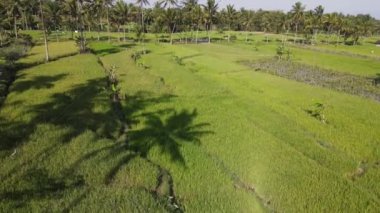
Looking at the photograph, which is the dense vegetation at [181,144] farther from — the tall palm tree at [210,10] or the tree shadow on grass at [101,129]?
the tall palm tree at [210,10]

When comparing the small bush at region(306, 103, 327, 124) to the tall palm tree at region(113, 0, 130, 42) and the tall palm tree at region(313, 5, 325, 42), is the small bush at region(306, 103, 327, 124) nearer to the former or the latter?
the tall palm tree at region(113, 0, 130, 42)

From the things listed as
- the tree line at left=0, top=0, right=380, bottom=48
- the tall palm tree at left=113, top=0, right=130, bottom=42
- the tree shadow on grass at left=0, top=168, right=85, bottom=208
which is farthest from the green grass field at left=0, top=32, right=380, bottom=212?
the tall palm tree at left=113, top=0, right=130, bottom=42

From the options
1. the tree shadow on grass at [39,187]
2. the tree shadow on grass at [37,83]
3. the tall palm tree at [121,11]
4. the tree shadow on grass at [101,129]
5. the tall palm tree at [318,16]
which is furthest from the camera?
the tall palm tree at [318,16]

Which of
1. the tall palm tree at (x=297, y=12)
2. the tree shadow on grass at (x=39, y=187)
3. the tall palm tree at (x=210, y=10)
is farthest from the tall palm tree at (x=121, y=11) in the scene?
the tree shadow on grass at (x=39, y=187)

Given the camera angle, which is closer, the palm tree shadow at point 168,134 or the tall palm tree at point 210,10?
the palm tree shadow at point 168,134

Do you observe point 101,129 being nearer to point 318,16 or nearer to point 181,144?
point 181,144

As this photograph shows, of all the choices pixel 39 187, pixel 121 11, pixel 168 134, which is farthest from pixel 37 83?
pixel 121 11

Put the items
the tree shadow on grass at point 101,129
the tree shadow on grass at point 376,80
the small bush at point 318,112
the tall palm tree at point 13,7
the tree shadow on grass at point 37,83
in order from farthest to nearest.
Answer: the tall palm tree at point 13,7 < the tree shadow on grass at point 376,80 < the tree shadow on grass at point 37,83 < the small bush at point 318,112 < the tree shadow on grass at point 101,129

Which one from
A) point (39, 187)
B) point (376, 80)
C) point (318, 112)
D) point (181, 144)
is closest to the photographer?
point (39, 187)
